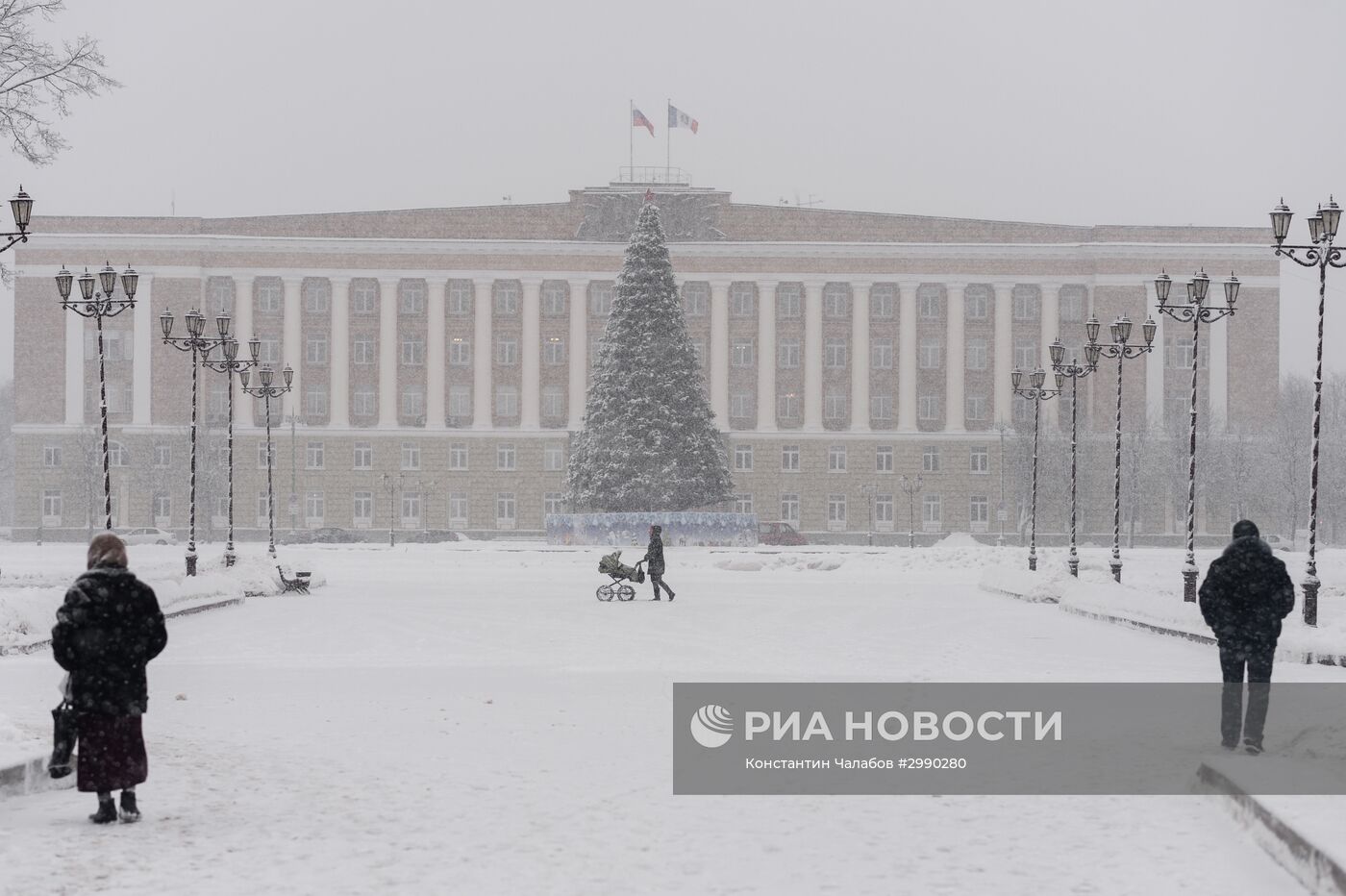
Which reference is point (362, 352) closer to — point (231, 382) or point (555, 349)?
point (555, 349)

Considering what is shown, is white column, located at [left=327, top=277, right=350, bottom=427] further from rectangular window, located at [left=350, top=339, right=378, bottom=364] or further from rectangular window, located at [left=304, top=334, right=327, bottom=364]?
rectangular window, located at [left=304, top=334, right=327, bottom=364]

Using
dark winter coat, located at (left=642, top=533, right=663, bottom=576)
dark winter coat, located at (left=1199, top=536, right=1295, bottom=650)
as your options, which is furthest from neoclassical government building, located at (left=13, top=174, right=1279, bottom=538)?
dark winter coat, located at (left=1199, top=536, right=1295, bottom=650)

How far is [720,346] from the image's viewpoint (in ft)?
308

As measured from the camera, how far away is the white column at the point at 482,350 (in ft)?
308

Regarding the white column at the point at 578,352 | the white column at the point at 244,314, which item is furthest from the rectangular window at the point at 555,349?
the white column at the point at 244,314

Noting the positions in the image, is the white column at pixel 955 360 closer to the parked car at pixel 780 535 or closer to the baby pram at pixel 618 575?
the parked car at pixel 780 535

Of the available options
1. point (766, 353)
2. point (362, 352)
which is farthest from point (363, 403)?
point (766, 353)

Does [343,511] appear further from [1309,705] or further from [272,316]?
[1309,705]

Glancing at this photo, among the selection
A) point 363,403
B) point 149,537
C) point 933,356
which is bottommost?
point 149,537

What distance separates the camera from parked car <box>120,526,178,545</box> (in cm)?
8225

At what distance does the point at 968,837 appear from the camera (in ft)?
29.8

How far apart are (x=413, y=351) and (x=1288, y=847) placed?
88027 mm

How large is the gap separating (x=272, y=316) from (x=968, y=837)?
88704 millimetres

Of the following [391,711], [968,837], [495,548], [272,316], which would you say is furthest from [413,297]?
[968,837]
